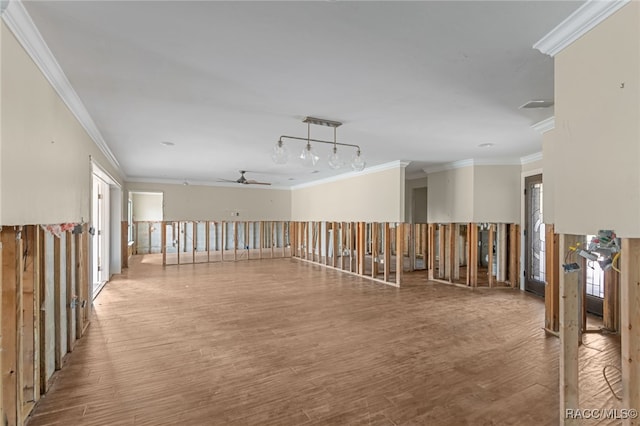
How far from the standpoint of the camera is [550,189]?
3.39m

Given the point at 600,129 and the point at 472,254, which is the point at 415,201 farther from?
the point at 600,129

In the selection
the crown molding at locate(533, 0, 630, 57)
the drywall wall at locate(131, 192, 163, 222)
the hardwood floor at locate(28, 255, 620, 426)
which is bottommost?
the hardwood floor at locate(28, 255, 620, 426)

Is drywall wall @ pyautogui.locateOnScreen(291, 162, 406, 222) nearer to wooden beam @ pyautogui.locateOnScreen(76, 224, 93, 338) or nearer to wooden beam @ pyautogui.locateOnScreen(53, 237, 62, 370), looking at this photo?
wooden beam @ pyautogui.locateOnScreen(76, 224, 93, 338)

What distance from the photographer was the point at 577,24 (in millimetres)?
1720

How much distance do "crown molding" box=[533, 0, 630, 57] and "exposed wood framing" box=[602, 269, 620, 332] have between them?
3364 mm

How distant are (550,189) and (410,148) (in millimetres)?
2109

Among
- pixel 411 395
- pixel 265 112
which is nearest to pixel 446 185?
pixel 265 112

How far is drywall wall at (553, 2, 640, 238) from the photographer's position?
4.87 feet

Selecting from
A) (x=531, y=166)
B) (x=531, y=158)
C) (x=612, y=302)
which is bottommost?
(x=612, y=302)

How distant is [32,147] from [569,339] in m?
3.56

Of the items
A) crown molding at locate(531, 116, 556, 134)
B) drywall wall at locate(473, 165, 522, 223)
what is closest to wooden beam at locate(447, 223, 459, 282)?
drywall wall at locate(473, 165, 522, 223)

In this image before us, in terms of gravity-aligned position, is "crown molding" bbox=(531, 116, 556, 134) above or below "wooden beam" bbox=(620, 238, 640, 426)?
above

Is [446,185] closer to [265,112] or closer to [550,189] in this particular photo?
[550,189]

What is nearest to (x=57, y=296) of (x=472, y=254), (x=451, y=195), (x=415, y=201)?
(x=472, y=254)
